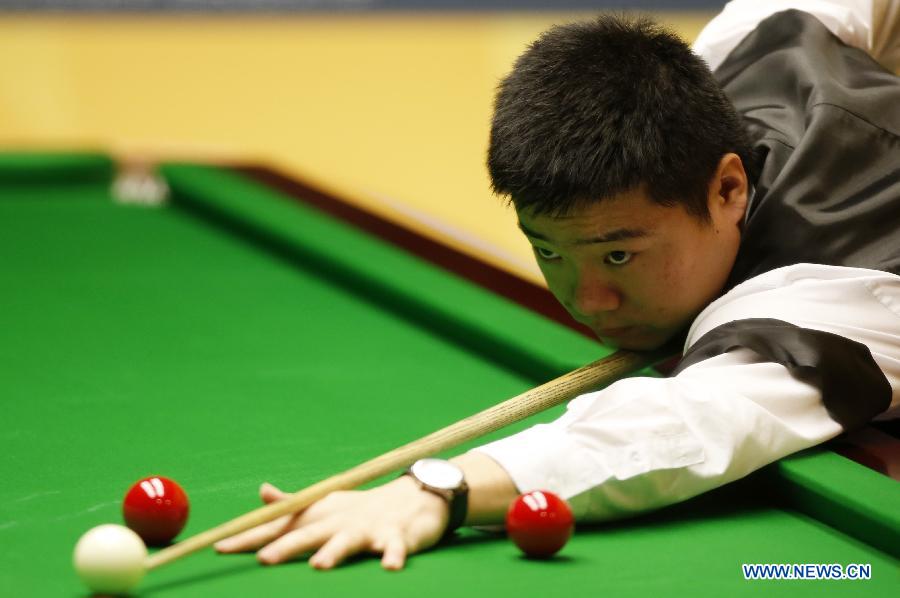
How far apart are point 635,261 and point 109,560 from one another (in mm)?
963

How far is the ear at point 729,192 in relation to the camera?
2.19m

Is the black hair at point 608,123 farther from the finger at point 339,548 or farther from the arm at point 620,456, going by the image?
the finger at point 339,548

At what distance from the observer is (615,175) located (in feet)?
6.63

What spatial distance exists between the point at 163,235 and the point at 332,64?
15.0 feet

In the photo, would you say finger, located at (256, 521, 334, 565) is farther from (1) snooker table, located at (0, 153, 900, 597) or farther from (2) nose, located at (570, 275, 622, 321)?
(2) nose, located at (570, 275, 622, 321)

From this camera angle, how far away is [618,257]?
6.82 ft

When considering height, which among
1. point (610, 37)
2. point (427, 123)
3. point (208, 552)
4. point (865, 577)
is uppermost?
point (427, 123)

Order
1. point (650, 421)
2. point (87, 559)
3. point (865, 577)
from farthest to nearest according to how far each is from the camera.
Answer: point (650, 421) < point (865, 577) < point (87, 559)

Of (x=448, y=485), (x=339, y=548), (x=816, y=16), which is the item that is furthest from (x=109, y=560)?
(x=816, y=16)

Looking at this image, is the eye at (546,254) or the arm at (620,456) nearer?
Answer: the arm at (620,456)

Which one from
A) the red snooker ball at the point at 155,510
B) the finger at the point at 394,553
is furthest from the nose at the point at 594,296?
the red snooker ball at the point at 155,510

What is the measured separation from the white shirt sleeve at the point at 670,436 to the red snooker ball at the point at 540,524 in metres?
0.12

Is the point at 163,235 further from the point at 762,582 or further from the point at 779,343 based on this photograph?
the point at 762,582

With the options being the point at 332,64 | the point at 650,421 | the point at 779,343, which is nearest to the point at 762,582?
the point at 650,421
